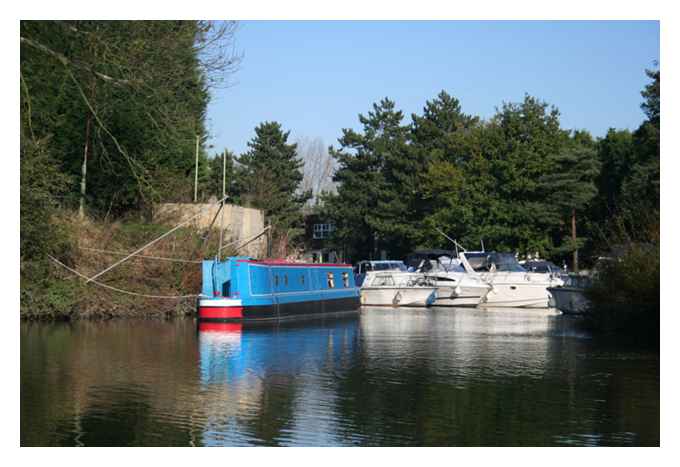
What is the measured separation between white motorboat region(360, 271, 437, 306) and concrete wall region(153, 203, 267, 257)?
5.16 m

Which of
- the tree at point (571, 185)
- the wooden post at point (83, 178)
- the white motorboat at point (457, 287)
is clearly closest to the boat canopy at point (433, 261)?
the white motorboat at point (457, 287)

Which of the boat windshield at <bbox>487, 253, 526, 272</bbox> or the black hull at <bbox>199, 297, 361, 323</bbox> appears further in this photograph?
the boat windshield at <bbox>487, 253, 526, 272</bbox>

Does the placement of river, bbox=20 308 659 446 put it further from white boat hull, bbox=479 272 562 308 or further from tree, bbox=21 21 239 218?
white boat hull, bbox=479 272 562 308

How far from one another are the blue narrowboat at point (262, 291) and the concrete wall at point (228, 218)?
13.8 ft

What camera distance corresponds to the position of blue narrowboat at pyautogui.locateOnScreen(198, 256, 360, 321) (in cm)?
3130

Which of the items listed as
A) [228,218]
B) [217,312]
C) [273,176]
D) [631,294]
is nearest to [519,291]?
[228,218]

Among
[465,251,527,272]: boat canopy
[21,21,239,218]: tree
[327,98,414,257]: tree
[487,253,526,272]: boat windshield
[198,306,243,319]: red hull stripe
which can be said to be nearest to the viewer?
[21,21,239,218]: tree

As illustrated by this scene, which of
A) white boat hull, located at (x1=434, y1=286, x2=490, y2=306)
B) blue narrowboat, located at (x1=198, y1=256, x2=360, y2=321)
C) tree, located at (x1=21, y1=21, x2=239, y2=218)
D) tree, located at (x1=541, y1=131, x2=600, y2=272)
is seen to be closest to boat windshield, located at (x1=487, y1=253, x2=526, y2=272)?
white boat hull, located at (x1=434, y1=286, x2=490, y2=306)

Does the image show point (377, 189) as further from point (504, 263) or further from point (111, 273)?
point (111, 273)

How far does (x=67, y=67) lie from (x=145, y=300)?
62.0 ft

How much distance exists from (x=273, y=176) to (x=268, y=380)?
55736mm

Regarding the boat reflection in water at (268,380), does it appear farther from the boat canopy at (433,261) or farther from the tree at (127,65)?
the boat canopy at (433,261)

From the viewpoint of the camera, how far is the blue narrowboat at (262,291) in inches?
1232

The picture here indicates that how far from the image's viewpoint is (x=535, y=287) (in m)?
43.8
